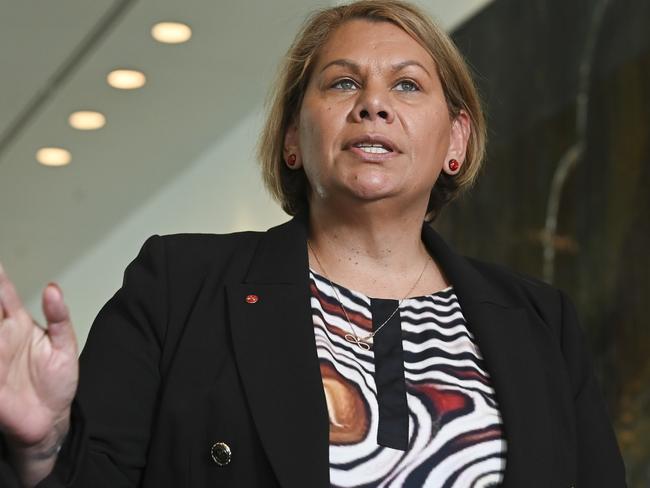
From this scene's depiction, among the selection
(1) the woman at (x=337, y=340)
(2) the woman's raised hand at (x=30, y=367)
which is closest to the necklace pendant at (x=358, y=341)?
(1) the woman at (x=337, y=340)

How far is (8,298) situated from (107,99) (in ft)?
8.76

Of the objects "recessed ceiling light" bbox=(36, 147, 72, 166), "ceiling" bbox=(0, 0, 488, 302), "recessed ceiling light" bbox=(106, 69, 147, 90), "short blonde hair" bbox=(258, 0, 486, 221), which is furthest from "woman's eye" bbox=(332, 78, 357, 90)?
"recessed ceiling light" bbox=(36, 147, 72, 166)

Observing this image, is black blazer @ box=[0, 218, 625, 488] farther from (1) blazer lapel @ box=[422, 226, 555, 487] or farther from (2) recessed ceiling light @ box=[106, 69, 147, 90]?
(2) recessed ceiling light @ box=[106, 69, 147, 90]

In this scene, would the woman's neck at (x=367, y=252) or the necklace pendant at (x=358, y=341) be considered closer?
the necklace pendant at (x=358, y=341)

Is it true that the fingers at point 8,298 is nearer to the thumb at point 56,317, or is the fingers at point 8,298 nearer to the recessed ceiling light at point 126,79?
the thumb at point 56,317

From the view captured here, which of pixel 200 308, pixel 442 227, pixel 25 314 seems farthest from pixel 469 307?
pixel 442 227

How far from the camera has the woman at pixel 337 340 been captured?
1965 mm

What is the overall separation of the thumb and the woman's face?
68 cm

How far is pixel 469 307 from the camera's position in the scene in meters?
2.29

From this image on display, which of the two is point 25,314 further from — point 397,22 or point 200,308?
point 397,22

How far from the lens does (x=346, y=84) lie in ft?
7.78

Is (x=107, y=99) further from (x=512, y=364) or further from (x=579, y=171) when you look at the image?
(x=512, y=364)

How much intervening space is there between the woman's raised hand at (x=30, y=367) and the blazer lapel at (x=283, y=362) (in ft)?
1.18

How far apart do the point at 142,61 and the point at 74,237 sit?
872 millimetres
